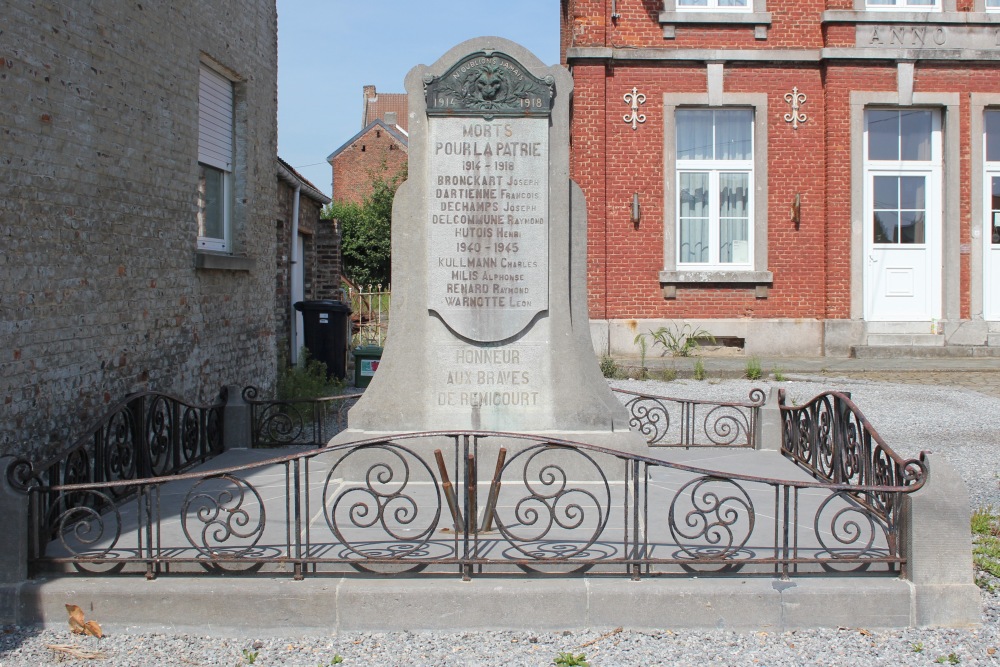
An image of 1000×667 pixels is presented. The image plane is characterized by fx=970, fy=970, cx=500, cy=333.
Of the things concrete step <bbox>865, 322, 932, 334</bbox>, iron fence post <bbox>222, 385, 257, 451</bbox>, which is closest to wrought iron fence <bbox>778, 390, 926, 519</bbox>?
iron fence post <bbox>222, 385, 257, 451</bbox>

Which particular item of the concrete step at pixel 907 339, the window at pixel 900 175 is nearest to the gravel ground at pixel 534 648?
the concrete step at pixel 907 339

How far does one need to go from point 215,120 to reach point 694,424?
5.40 metres

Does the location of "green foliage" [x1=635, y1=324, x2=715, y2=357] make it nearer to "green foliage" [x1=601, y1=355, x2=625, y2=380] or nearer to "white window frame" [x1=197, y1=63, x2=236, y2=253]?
"green foliage" [x1=601, y1=355, x2=625, y2=380]

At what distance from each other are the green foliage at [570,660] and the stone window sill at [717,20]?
12.9 metres

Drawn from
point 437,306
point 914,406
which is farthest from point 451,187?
point 914,406

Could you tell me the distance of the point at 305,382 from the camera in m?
11.8

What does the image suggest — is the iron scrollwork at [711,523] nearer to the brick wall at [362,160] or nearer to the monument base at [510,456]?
the monument base at [510,456]

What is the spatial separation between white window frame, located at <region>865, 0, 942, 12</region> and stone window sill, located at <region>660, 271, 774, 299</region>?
14.9 feet

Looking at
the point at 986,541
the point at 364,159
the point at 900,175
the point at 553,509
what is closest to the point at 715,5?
the point at 900,175

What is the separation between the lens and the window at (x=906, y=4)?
15336 mm

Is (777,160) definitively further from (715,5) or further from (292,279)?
(292,279)

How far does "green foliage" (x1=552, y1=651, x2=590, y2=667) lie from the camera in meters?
3.82

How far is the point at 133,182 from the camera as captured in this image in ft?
23.7

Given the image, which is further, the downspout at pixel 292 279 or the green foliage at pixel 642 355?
the downspout at pixel 292 279
